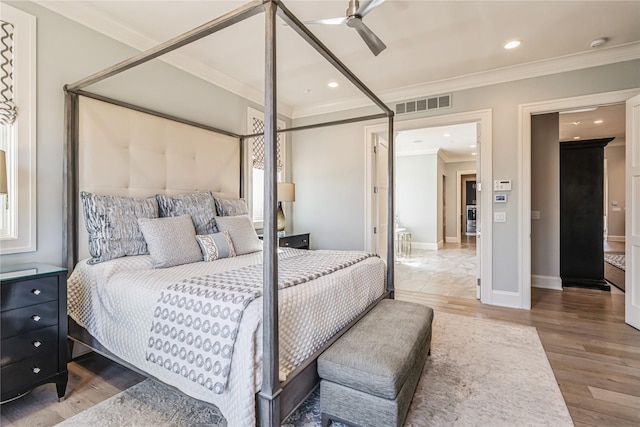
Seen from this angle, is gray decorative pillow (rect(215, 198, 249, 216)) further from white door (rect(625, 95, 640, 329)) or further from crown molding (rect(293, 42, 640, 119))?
white door (rect(625, 95, 640, 329))

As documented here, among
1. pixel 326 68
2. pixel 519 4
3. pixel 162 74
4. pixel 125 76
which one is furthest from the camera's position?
pixel 326 68

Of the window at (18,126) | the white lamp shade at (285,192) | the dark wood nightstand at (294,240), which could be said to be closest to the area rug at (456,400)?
the window at (18,126)

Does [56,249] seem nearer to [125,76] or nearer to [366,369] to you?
[125,76]

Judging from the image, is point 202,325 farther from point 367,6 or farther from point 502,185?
point 502,185

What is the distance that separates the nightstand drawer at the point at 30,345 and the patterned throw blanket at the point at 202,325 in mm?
740

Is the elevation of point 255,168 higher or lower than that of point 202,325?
higher

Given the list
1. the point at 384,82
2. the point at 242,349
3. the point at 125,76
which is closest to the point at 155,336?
the point at 242,349

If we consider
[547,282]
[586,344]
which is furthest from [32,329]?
[547,282]

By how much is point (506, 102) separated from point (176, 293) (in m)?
4.01

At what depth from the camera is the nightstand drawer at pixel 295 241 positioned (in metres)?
3.97

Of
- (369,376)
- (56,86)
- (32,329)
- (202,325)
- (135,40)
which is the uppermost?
(135,40)

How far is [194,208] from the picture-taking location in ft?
9.44

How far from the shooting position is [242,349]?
1341 mm

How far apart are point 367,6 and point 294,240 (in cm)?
288
